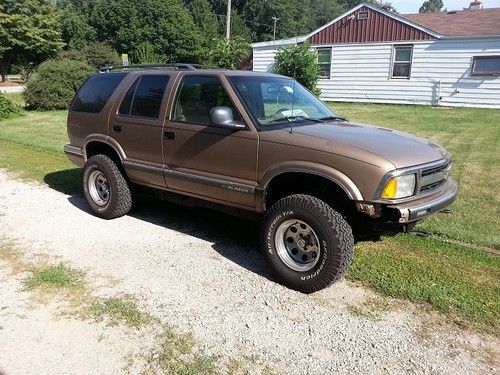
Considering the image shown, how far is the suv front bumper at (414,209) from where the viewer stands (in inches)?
136

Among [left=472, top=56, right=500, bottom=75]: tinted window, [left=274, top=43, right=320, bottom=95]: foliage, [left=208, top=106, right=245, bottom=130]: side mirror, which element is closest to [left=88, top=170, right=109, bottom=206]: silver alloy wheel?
[left=208, top=106, right=245, bottom=130]: side mirror

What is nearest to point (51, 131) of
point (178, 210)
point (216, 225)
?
point (178, 210)

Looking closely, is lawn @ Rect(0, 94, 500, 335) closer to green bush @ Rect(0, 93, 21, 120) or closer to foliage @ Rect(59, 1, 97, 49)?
green bush @ Rect(0, 93, 21, 120)

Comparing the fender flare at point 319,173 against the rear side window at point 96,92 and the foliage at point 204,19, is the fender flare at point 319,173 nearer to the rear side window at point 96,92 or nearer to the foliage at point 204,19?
the rear side window at point 96,92

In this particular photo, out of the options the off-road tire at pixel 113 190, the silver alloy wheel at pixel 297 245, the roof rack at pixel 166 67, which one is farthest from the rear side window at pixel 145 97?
the silver alloy wheel at pixel 297 245

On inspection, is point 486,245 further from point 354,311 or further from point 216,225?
point 216,225

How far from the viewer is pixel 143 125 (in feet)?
16.7

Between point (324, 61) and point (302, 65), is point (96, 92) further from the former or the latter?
point (324, 61)

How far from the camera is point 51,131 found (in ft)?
42.5

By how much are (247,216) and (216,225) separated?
112cm

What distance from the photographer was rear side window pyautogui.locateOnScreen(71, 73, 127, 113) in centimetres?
563

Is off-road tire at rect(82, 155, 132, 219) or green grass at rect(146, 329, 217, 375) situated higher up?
off-road tire at rect(82, 155, 132, 219)

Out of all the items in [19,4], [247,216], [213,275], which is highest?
[19,4]

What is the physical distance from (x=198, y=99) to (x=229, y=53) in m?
21.1
